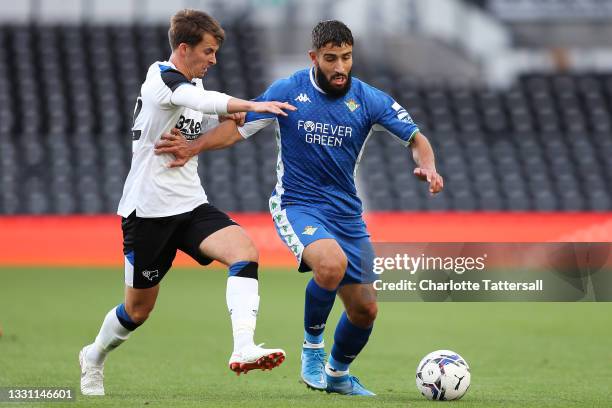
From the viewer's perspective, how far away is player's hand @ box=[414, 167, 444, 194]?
655cm

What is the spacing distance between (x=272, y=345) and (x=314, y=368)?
3045mm

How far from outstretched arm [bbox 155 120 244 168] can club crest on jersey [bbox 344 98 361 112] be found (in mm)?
663

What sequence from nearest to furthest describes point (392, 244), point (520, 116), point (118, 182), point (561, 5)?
point (392, 244), point (118, 182), point (520, 116), point (561, 5)

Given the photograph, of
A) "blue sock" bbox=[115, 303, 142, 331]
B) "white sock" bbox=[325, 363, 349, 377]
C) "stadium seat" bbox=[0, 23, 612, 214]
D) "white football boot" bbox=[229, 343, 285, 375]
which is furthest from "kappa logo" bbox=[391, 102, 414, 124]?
"stadium seat" bbox=[0, 23, 612, 214]

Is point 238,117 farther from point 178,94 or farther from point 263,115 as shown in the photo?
point 178,94

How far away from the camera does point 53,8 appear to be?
22.3 metres

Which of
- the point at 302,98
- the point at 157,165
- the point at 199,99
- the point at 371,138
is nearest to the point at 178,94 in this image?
the point at 199,99

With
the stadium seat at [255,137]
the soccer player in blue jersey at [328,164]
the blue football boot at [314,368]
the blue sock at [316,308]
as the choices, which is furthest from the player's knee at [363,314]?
the stadium seat at [255,137]

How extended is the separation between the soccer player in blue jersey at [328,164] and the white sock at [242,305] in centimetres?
56

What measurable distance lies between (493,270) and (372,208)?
41.7 feet

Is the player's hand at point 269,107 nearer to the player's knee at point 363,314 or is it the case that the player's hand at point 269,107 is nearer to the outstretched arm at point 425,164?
the outstretched arm at point 425,164

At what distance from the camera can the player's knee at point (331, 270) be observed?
6602 mm

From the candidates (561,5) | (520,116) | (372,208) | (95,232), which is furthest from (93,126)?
(561,5)

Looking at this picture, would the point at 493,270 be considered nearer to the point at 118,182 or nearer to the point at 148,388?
the point at 148,388
